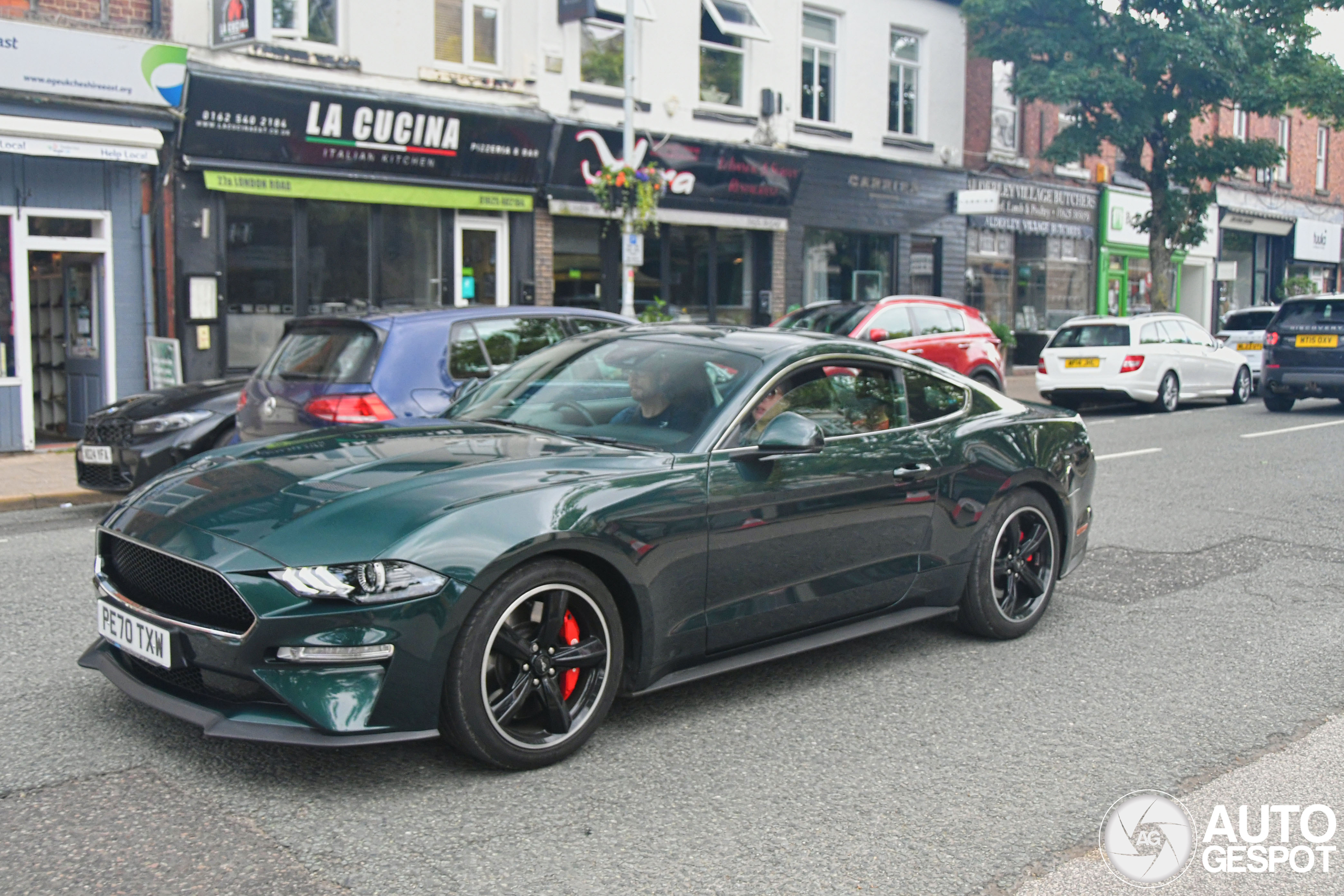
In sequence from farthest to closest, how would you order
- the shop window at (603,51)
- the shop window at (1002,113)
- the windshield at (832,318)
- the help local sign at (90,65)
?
the shop window at (1002,113), the shop window at (603,51), the windshield at (832,318), the help local sign at (90,65)

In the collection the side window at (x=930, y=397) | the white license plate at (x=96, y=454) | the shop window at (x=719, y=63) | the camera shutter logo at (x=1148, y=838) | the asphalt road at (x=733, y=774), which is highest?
A: the shop window at (x=719, y=63)

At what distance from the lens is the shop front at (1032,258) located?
26.7 m

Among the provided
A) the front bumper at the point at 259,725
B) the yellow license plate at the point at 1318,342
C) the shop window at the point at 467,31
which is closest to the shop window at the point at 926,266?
the yellow license plate at the point at 1318,342

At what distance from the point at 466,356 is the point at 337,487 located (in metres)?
4.31

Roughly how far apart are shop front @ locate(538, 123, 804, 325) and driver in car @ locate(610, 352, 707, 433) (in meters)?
12.5

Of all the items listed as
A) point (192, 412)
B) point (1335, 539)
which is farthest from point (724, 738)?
point (192, 412)

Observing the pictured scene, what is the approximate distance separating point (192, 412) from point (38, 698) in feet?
18.4

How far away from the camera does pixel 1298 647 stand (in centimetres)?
589

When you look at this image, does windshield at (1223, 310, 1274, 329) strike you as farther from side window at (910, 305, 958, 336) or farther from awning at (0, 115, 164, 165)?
awning at (0, 115, 164, 165)

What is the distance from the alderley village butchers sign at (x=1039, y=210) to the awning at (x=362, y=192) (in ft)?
39.6

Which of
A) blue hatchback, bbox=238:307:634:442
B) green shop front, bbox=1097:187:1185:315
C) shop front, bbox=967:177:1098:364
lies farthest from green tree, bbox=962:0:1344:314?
blue hatchback, bbox=238:307:634:442

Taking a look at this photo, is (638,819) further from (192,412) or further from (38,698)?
(192,412)

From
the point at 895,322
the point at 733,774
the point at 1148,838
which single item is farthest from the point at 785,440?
the point at 895,322

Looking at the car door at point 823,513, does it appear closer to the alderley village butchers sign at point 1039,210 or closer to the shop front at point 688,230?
the shop front at point 688,230
